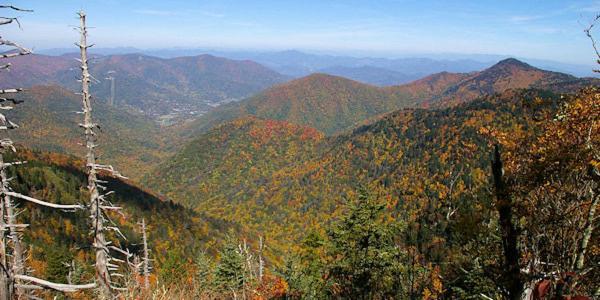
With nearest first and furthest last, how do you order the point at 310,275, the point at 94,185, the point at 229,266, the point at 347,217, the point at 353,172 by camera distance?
the point at 94,185, the point at 347,217, the point at 310,275, the point at 229,266, the point at 353,172

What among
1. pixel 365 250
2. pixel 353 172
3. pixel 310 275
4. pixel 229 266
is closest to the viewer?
pixel 365 250

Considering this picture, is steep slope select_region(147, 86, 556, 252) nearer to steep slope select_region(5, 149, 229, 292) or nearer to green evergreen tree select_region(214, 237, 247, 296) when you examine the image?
steep slope select_region(5, 149, 229, 292)

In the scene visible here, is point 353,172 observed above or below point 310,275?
below

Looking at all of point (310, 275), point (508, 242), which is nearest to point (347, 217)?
point (310, 275)

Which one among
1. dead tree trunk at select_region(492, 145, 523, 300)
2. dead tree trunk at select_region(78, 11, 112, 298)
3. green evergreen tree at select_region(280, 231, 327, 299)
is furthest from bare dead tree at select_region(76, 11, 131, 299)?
green evergreen tree at select_region(280, 231, 327, 299)

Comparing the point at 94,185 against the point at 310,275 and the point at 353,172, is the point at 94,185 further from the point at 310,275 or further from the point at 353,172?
the point at 353,172

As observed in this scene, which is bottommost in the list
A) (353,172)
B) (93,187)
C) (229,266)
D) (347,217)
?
(353,172)

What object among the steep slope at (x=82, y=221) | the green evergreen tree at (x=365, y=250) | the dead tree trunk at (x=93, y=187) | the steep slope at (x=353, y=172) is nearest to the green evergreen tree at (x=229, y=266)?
the green evergreen tree at (x=365, y=250)

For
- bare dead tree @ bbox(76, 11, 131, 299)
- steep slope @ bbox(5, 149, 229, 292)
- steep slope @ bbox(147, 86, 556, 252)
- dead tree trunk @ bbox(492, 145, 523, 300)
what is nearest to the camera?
dead tree trunk @ bbox(492, 145, 523, 300)

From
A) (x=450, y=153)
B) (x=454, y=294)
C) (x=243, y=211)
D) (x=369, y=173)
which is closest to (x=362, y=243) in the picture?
(x=454, y=294)
